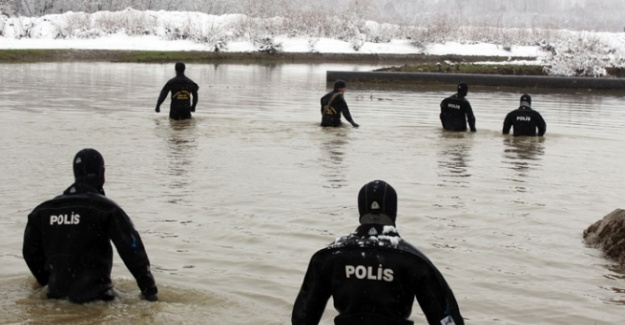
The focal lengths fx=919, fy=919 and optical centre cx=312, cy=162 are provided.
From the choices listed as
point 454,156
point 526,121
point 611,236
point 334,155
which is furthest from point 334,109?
point 611,236

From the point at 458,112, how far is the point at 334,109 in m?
2.79

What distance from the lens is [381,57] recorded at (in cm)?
7888

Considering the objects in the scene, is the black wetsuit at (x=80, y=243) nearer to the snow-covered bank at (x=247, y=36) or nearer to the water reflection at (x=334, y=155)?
the water reflection at (x=334, y=155)

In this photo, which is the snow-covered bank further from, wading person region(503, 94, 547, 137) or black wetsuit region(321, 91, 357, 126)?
black wetsuit region(321, 91, 357, 126)

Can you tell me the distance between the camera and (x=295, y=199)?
12812 mm

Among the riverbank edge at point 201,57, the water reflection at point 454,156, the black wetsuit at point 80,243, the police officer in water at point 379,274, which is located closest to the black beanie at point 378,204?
the police officer in water at point 379,274

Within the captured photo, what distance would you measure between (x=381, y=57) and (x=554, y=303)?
7144 centimetres

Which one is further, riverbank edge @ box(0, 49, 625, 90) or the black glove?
riverbank edge @ box(0, 49, 625, 90)

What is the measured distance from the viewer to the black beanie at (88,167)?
6.51m

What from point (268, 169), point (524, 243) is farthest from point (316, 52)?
point (524, 243)

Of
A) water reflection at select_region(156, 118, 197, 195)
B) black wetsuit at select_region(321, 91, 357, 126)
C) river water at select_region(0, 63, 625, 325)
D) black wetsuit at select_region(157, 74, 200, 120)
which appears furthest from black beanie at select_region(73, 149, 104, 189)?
black wetsuit at select_region(157, 74, 200, 120)

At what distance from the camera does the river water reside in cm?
814

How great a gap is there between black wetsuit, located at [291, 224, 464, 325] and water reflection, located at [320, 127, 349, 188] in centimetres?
897

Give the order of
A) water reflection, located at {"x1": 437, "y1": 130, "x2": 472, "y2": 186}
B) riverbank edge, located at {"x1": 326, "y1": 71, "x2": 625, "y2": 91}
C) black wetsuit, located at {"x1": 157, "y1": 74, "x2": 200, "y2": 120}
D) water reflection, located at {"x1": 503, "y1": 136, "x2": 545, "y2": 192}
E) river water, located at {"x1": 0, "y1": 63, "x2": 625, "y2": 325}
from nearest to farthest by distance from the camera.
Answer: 1. river water, located at {"x1": 0, "y1": 63, "x2": 625, "y2": 325}
2. water reflection, located at {"x1": 437, "y1": 130, "x2": 472, "y2": 186}
3. water reflection, located at {"x1": 503, "y1": 136, "x2": 545, "y2": 192}
4. black wetsuit, located at {"x1": 157, "y1": 74, "x2": 200, "y2": 120}
5. riverbank edge, located at {"x1": 326, "y1": 71, "x2": 625, "y2": 91}
